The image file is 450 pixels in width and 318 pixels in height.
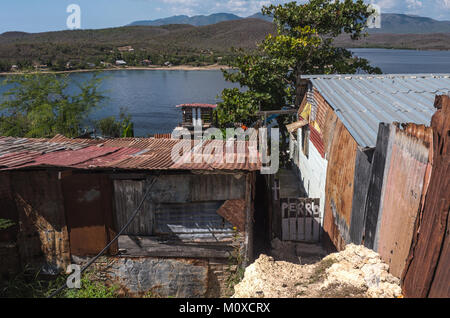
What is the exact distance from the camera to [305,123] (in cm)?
1167

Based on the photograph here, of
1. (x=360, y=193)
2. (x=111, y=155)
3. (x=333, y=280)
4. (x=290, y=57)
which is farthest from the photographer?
(x=290, y=57)

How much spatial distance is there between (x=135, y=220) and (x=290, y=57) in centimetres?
1167

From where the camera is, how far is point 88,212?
23.2 feet

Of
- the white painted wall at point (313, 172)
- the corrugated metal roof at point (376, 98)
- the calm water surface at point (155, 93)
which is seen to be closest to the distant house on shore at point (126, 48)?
the calm water surface at point (155, 93)

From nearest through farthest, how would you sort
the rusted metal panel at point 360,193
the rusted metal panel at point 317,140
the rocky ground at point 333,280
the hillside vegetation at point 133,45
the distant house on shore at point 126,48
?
1. the rocky ground at point 333,280
2. the rusted metal panel at point 360,193
3. the rusted metal panel at point 317,140
4. the hillside vegetation at point 133,45
5. the distant house on shore at point 126,48

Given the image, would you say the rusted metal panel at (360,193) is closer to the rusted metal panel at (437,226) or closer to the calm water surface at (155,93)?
the rusted metal panel at (437,226)

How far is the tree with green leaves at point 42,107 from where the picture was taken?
66.6ft

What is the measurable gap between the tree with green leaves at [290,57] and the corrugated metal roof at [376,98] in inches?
194

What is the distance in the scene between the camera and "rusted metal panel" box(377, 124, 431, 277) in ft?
11.5

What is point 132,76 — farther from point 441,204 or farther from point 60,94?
point 441,204

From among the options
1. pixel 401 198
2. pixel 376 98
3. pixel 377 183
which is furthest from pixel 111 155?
pixel 376 98

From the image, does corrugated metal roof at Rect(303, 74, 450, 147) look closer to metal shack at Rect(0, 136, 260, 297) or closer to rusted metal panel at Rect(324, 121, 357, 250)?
rusted metal panel at Rect(324, 121, 357, 250)

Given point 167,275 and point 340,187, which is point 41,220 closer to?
point 167,275
